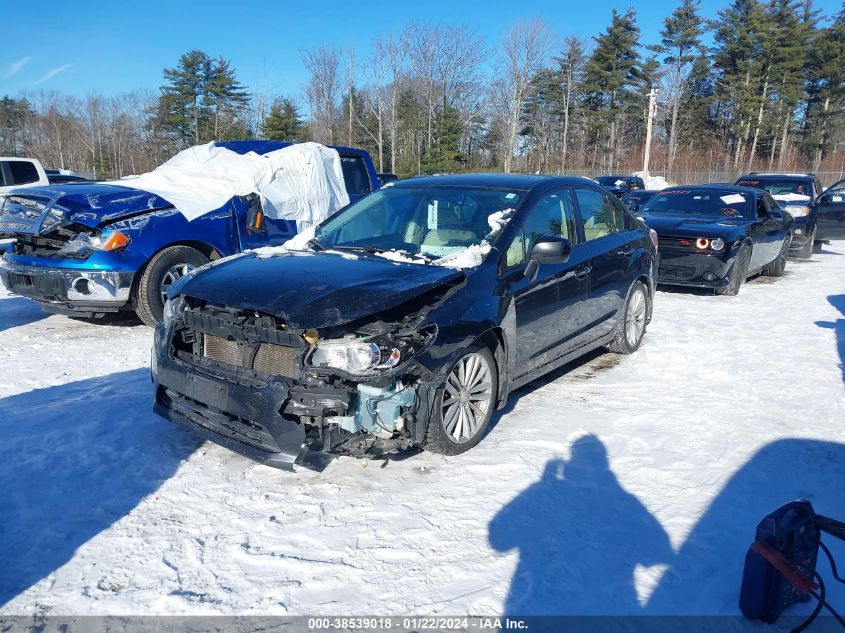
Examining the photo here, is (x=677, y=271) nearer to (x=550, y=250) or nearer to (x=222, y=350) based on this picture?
(x=550, y=250)

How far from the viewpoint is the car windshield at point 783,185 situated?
1438cm

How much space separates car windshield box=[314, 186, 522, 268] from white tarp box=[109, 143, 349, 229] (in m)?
2.53

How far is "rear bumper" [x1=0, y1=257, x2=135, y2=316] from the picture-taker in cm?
602

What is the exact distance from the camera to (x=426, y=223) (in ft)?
15.4

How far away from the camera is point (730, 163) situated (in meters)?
58.3

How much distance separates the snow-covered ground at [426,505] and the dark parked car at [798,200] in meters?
9.49

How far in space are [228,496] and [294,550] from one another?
655mm

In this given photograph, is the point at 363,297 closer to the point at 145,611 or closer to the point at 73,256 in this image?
the point at 145,611

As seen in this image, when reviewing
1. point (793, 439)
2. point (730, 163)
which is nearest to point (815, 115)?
point (730, 163)

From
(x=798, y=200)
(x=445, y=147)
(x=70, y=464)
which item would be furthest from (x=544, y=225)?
(x=445, y=147)

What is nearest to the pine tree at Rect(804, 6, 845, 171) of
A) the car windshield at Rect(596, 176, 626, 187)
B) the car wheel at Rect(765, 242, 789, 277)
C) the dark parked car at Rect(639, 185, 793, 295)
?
the car windshield at Rect(596, 176, 626, 187)

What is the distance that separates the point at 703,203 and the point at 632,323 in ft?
16.9

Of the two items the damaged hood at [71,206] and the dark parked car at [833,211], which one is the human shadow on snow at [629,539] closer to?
the damaged hood at [71,206]

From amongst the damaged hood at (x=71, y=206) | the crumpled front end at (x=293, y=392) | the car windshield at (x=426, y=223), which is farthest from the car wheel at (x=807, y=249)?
the crumpled front end at (x=293, y=392)
